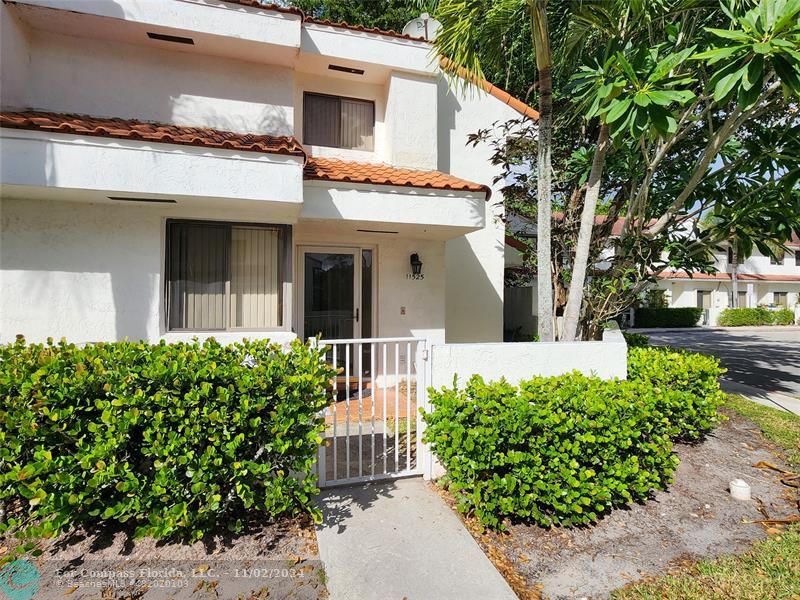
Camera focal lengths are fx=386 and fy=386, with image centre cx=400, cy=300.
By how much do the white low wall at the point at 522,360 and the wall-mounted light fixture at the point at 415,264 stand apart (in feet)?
14.2

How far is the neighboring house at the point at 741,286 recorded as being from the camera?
3338cm

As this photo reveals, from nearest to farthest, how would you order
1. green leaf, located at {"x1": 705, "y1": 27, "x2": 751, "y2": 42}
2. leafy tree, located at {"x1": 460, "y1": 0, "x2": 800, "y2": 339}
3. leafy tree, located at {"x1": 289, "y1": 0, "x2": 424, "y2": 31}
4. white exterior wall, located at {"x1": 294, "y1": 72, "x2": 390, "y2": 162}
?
1. green leaf, located at {"x1": 705, "y1": 27, "x2": 751, "y2": 42}
2. leafy tree, located at {"x1": 460, "y1": 0, "x2": 800, "y2": 339}
3. white exterior wall, located at {"x1": 294, "y1": 72, "x2": 390, "y2": 162}
4. leafy tree, located at {"x1": 289, "y1": 0, "x2": 424, "y2": 31}

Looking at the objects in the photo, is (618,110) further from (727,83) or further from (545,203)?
(545,203)

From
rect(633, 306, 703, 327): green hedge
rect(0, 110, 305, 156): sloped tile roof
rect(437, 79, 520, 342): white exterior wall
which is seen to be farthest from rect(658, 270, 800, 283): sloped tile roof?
rect(0, 110, 305, 156): sloped tile roof

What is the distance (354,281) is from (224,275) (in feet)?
10.2

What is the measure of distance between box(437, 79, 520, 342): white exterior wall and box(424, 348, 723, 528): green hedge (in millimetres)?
6115

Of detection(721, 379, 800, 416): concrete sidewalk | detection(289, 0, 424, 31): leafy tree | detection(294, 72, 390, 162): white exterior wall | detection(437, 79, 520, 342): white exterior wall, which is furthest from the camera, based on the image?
detection(289, 0, 424, 31): leafy tree

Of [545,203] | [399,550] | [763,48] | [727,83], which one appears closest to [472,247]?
[545,203]

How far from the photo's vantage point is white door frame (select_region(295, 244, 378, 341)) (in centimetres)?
875

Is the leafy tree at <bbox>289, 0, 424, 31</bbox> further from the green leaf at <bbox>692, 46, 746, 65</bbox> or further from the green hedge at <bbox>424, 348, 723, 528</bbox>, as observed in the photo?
the green hedge at <bbox>424, 348, 723, 528</bbox>

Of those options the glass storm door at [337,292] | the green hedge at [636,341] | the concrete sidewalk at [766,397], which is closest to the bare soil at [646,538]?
the green hedge at [636,341]

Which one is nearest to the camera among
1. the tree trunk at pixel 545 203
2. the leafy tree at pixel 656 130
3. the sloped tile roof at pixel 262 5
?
the leafy tree at pixel 656 130

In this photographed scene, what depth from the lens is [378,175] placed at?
26.0ft

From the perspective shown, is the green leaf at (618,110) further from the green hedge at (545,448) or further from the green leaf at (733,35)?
the green hedge at (545,448)
